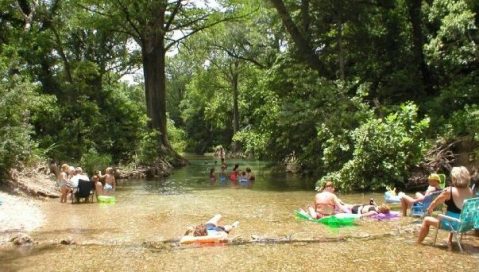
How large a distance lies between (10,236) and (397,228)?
8.35m

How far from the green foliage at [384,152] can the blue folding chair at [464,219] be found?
8862mm

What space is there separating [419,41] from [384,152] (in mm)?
8417

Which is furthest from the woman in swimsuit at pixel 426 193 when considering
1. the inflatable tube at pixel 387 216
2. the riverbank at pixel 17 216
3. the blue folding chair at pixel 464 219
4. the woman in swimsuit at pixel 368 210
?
the riverbank at pixel 17 216

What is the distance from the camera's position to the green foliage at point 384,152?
58.4ft

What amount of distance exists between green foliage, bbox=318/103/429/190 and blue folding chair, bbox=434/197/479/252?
29.1 ft

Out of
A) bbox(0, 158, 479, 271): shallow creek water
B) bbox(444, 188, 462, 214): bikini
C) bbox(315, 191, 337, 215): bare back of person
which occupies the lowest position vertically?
bbox(0, 158, 479, 271): shallow creek water

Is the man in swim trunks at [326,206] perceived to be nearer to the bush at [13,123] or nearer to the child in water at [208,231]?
the child in water at [208,231]

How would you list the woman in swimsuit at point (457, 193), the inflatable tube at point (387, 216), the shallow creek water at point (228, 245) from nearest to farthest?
the shallow creek water at point (228, 245) < the woman in swimsuit at point (457, 193) < the inflatable tube at point (387, 216)

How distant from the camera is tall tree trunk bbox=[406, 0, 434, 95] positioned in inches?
933

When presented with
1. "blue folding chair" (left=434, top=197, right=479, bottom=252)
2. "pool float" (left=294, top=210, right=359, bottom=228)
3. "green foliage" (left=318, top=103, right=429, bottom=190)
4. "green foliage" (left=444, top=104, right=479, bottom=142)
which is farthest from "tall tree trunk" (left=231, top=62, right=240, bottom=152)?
"blue folding chair" (left=434, top=197, right=479, bottom=252)

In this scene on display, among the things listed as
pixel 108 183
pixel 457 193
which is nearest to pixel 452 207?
pixel 457 193

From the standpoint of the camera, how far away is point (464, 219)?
8.62m

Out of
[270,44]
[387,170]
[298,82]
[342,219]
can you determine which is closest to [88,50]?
[270,44]

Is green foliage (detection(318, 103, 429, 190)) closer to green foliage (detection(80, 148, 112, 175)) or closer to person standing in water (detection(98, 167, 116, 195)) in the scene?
person standing in water (detection(98, 167, 116, 195))
